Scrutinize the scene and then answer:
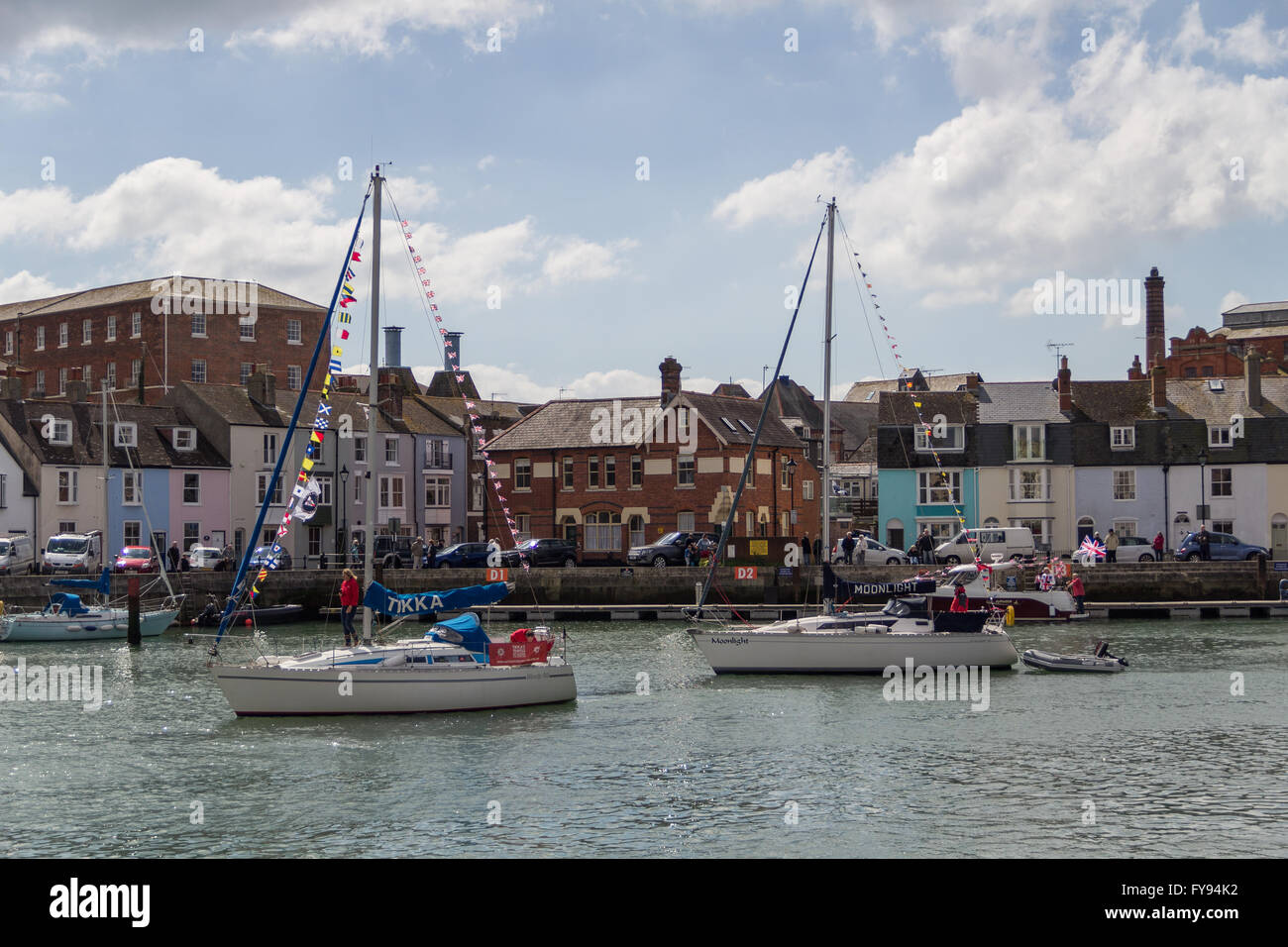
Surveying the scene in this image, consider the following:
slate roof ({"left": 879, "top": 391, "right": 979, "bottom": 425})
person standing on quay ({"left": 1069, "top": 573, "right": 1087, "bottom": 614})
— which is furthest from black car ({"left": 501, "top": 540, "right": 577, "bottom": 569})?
person standing on quay ({"left": 1069, "top": 573, "right": 1087, "bottom": 614})

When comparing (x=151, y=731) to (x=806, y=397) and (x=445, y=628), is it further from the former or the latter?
(x=806, y=397)

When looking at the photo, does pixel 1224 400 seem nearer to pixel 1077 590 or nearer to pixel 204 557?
pixel 1077 590

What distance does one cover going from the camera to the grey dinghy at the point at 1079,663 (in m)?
39.2

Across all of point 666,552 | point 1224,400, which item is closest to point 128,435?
point 666,552

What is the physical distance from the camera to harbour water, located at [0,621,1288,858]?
65.5 feet

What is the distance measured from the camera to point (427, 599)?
31.4m

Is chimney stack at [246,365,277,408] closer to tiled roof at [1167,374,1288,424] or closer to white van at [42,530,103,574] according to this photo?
white van at [42,530,103,574]

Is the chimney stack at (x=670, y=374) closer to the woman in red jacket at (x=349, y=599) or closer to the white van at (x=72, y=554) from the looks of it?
the white van at (x=72, y=554)

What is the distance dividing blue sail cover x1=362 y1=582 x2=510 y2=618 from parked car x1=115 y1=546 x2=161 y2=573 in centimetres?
3557
